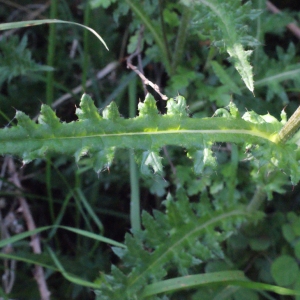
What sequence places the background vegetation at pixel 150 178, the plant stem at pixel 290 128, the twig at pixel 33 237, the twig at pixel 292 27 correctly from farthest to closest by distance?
the twig at pixel 292 27
the twig at pixel 33 237
the background vegetation at pixel 150 178
the plant stem at pixel 290 128

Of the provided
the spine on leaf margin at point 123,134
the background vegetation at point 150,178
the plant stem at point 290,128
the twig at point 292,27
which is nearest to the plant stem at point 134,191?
the background vegetation at point 150,178

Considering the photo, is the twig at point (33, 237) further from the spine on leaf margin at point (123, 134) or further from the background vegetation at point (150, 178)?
the spine on leaf margin at point (123, 134)

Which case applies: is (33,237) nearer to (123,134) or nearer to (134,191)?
(134,191)

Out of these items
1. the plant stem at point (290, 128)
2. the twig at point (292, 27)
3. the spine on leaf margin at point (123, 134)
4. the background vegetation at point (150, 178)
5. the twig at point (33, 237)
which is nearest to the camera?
the spine on leaf margin at point (123, 134)

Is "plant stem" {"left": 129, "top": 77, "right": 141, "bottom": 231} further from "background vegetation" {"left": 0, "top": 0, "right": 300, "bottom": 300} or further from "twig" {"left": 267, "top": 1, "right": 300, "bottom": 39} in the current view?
"twig" {"left": 267, "top": 1, "right": 300, "bottom": 39}

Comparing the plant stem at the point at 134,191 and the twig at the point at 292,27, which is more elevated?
the twig at the point at 292,27

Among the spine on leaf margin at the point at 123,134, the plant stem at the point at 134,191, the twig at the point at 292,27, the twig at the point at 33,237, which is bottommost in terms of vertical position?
the twig at the point at 33,237

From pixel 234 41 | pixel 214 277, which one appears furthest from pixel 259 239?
pixel 234 41
